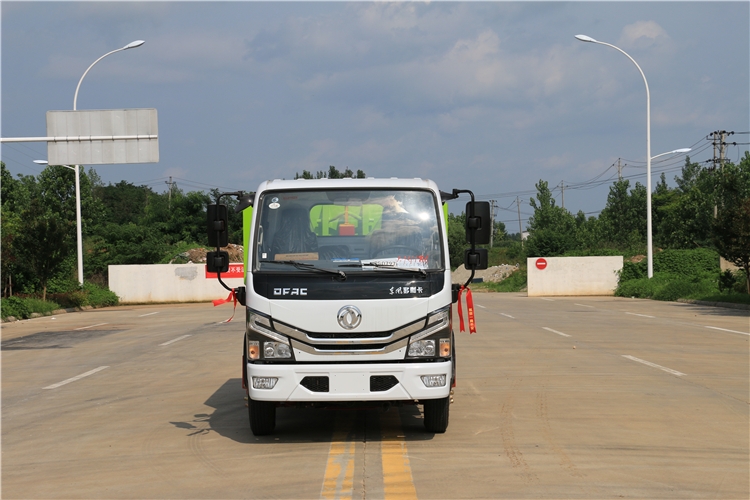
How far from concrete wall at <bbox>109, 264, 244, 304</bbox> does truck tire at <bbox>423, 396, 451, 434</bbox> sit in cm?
3457

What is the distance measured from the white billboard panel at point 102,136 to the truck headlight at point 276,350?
1752cm

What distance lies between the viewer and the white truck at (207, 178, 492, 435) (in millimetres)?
7117

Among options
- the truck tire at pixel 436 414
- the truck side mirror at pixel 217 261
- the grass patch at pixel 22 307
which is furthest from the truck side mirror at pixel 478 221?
the grass patch at pixel 22 307

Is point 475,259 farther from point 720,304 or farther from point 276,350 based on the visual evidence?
point 720,304

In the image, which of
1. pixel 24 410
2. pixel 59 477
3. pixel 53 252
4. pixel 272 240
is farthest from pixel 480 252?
pixel 53 252

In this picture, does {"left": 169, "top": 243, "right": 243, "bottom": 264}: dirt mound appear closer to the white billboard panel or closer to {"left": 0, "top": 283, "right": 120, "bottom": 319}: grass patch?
{"left": 0, "top": 283, "right": 120, "bottom": 319}: grass patch

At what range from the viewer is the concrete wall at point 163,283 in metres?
41.5

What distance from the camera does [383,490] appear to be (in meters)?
5.83

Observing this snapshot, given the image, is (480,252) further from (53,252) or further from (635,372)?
(53,252)

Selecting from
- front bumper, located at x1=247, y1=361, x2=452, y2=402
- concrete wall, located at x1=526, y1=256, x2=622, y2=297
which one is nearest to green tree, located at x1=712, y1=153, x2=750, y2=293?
concrete wall, located at x1=526, y1=256, x2=622, y2=297

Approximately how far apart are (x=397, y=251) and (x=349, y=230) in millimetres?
523

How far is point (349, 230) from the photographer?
25.5 ft

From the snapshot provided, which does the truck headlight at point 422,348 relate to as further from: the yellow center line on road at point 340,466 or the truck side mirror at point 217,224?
the truck side mirror at point 217,224

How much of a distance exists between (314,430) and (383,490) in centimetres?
239
